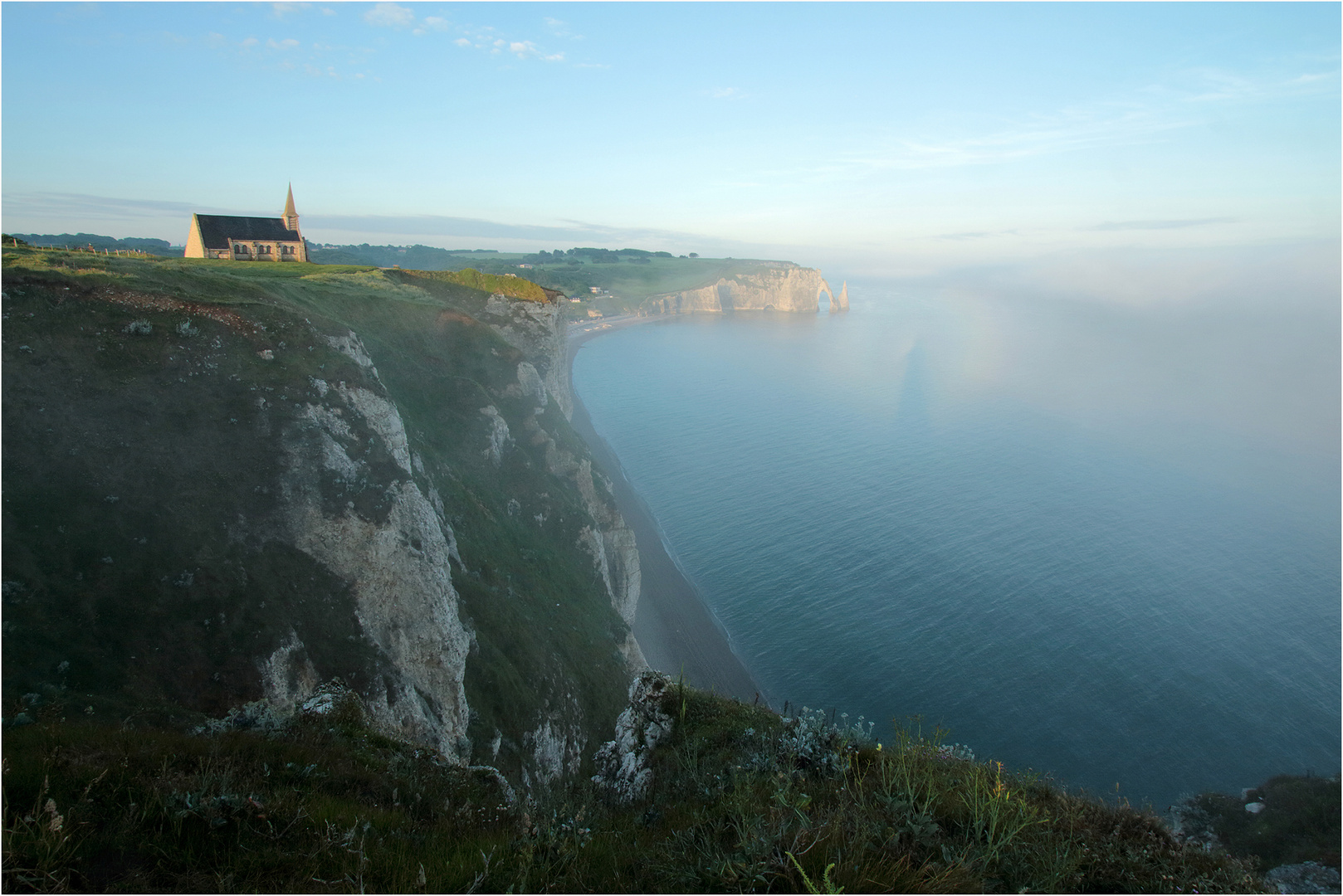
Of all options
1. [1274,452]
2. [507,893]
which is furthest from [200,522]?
[1274,452]

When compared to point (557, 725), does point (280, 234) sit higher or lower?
higher

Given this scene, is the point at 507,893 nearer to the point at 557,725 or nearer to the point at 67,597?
the point at 67,597

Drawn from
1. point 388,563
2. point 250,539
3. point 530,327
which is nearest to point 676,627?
point 388,563

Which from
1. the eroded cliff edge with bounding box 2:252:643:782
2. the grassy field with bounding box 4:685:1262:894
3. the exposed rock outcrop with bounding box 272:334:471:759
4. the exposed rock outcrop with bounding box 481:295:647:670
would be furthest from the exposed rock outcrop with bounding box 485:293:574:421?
the grassy field with bounding box 4:685:1262:894

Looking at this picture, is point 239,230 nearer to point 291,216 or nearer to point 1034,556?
point 291,216

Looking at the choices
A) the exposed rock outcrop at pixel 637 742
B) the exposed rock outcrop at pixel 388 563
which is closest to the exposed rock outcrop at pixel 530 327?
the exposed rock outcrop at pixel 388 563

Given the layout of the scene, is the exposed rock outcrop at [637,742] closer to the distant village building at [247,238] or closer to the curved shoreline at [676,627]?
the curved shoreline at [676,627]

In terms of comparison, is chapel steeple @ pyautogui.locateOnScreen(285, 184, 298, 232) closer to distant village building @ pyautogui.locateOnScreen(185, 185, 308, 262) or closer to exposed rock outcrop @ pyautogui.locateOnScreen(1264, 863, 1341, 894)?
distant village building @ pyautogui.locateOnScreen(185, 185, 308, 262)
